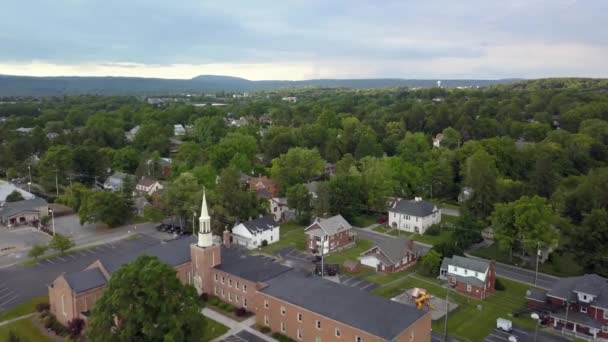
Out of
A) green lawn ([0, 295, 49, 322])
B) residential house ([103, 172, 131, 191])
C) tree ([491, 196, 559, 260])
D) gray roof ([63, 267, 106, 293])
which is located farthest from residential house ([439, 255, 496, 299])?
residential house ([103, 172, 131, 191])

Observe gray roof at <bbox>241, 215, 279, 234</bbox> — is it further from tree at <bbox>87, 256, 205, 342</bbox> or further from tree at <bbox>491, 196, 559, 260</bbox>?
tree at <bbox>87, 256, 205, 342</bbox>

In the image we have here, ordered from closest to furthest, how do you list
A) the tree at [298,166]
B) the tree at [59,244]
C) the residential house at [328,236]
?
the tree at [59,244] → the residential house at [328,236] → the tree at [298,166]

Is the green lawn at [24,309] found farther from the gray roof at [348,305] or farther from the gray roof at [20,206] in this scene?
the gray roof at [20,206]

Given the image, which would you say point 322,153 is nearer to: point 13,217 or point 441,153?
point 441,153

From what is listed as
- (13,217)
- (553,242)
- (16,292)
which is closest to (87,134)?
(13,217)

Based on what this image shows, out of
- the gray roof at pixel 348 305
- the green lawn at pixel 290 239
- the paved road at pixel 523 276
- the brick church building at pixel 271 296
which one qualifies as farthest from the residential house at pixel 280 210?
the paved road at pixel 523 276
